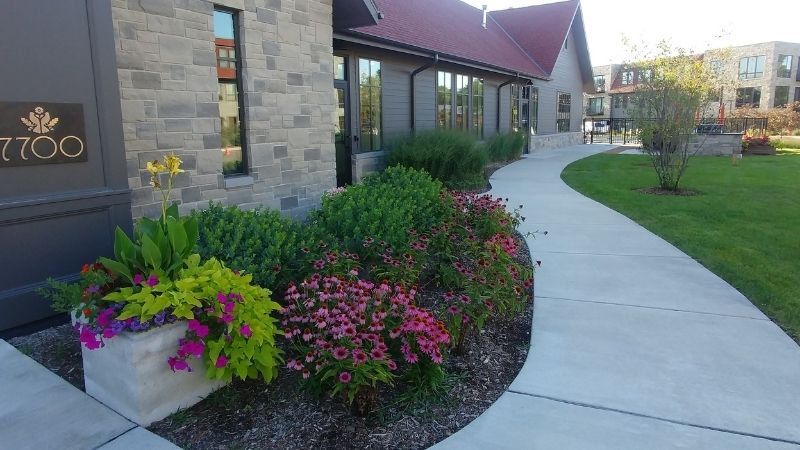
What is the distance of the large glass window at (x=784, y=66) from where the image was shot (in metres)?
53.6

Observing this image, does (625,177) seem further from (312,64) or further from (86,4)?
Answer: (86,4)

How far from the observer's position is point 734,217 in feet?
29.8

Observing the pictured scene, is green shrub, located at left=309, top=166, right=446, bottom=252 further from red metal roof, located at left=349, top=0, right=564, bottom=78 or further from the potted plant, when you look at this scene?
red metal roof, located at left=349, top=0, right=564, bottom=78

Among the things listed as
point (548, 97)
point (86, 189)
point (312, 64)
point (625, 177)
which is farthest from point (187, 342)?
point (548, 97)

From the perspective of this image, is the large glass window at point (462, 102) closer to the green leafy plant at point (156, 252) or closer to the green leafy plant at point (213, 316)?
the green leafy plant at point (156, 252)

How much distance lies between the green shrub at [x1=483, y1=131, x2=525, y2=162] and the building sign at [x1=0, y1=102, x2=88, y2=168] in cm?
1443

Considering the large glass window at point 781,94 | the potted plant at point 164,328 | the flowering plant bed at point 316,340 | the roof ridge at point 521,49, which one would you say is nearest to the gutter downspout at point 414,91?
the flowering plant bed at point 316,340

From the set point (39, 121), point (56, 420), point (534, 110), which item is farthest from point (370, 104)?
point (534, 110)

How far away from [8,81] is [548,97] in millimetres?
25272

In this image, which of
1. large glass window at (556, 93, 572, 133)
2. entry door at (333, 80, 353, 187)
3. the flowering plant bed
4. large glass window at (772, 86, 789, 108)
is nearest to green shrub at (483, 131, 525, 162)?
entry door at (333, 80, 353, 187)

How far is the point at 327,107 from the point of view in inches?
309

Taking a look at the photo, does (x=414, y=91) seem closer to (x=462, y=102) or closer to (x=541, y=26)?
(x=462, y=102)

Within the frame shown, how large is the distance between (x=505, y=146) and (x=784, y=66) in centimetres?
5025

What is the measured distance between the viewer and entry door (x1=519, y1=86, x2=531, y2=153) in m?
23.5
